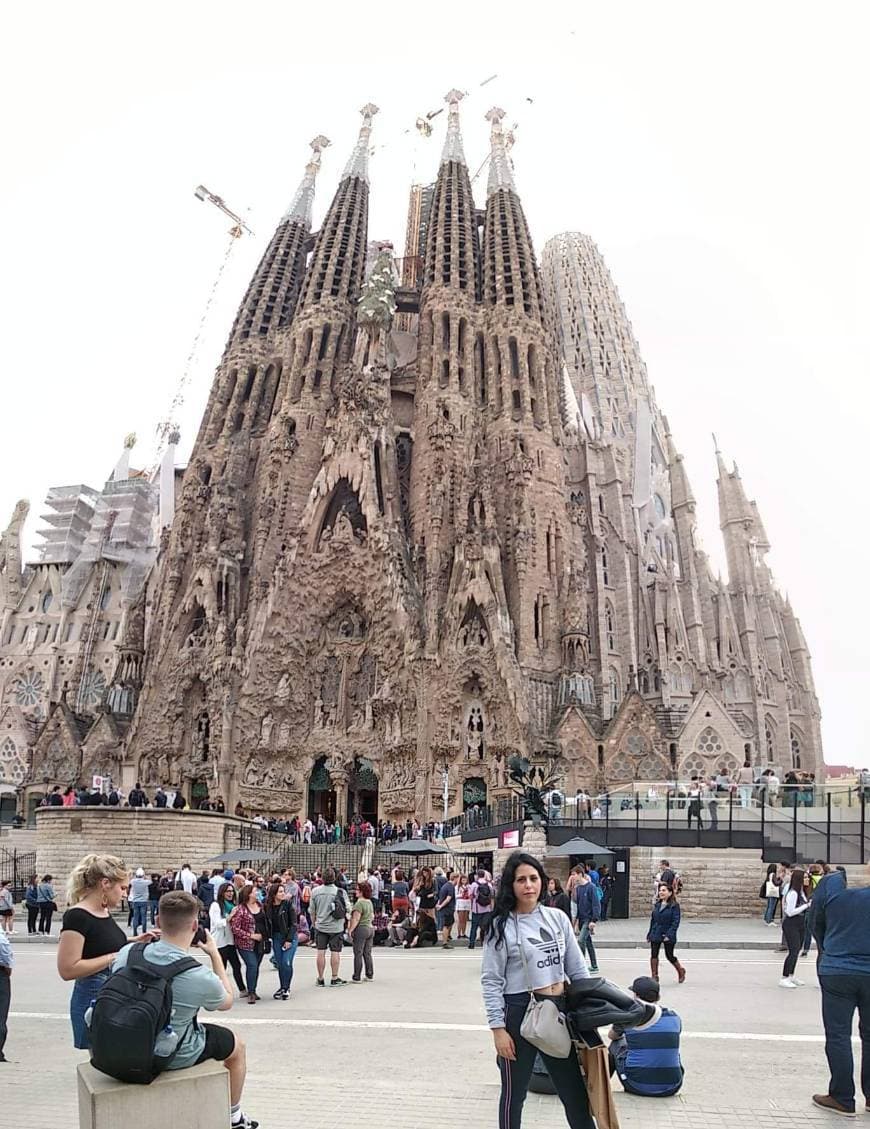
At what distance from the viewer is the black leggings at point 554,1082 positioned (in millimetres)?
4367

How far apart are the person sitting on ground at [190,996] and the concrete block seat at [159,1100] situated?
0.38 feet

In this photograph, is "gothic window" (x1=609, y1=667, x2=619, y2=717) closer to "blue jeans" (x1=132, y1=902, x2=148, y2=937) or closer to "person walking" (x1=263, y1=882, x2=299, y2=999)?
"blue jeans" (x1=132, y1=902, x2=148, y2=937)

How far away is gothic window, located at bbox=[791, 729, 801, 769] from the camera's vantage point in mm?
57984

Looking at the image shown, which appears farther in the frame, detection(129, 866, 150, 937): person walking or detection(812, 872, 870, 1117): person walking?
detection(129, 866, 150, 937): person walking

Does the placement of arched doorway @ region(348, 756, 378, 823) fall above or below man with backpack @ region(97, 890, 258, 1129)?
below

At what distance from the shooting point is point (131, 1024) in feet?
12.8

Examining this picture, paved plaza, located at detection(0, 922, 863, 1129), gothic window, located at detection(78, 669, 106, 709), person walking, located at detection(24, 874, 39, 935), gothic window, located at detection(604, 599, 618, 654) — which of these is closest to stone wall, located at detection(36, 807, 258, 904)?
person walking, located at detection(24, 874, 39, 935)

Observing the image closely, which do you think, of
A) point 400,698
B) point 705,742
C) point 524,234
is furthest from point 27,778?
point 524,234

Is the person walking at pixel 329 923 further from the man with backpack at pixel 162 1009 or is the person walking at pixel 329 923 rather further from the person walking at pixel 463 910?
the man with backpack at pixel 162 1009

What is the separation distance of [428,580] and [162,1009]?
41295 millimetres

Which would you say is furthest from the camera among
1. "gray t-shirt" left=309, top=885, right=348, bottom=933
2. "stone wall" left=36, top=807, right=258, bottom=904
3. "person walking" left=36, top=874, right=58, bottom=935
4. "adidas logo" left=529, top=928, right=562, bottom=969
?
"stone wall" left=36, top=807, right=258, bottom=904

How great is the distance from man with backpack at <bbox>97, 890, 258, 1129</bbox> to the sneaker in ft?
12.0

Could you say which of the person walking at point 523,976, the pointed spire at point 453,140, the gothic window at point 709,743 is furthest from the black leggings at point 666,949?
the pointed spire at point 453,140

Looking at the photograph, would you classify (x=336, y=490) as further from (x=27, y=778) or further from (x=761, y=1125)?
(x=761, y=1125)
